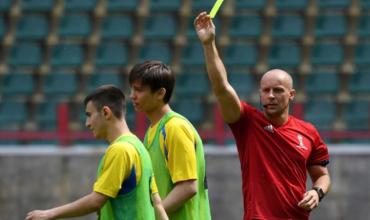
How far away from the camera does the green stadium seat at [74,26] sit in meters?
15.1

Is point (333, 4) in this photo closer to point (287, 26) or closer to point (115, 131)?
point (287, 26)

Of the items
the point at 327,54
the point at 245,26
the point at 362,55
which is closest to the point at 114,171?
the point at 362,55

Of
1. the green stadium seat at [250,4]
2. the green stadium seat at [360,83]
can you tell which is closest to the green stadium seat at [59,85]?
the green stadium seat at [250,4]

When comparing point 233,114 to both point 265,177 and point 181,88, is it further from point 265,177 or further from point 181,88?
point 181,88

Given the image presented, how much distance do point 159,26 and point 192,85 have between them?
1306 millimetres

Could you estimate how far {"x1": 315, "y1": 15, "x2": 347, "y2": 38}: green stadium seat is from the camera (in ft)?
48.6

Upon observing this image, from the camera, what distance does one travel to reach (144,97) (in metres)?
5.69

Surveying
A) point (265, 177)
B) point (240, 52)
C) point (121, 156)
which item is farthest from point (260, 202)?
point (240, 52)

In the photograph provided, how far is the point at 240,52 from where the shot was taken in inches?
580

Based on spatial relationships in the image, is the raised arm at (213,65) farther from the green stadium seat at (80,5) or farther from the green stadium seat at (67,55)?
the green stadium seat at (80,5)

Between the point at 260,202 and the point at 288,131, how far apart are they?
0.45m

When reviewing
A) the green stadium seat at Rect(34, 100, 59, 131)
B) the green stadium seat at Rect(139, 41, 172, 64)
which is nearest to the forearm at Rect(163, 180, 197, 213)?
the green stadium seat at Rect(34, 100, 59, 131)

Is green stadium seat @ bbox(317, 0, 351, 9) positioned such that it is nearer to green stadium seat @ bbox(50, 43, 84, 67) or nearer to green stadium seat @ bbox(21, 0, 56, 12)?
green stadium seat @ bbox(50, 43, 84, 67)

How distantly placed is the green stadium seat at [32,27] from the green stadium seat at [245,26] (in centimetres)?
272
